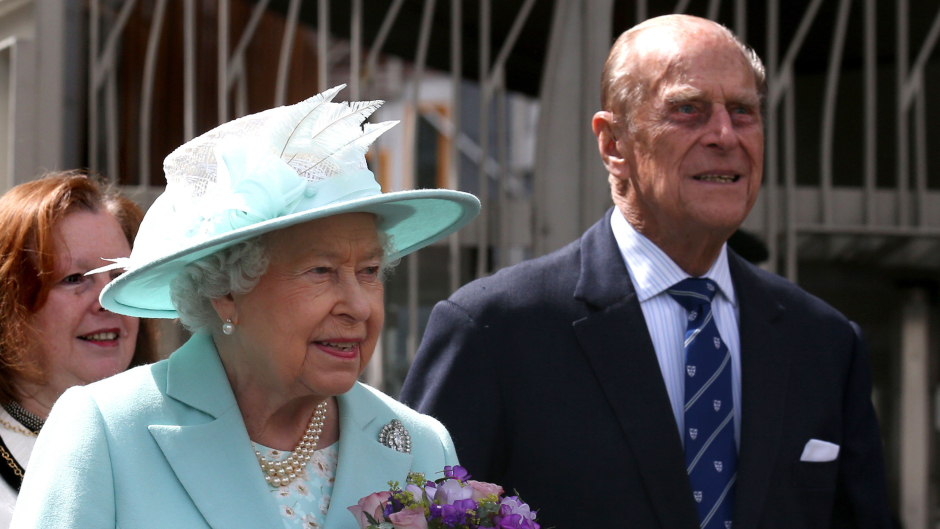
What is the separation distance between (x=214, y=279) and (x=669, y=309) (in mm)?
1013

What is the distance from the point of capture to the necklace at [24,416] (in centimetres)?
215

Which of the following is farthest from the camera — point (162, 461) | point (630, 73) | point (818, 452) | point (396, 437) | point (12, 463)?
point (630, 73)

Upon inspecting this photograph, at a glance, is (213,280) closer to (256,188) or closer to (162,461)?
(256,188)

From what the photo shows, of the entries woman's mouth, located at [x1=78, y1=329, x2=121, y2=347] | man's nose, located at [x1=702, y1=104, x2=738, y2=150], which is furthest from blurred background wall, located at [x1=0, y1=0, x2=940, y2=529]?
woman's mouth, located at [x1=78, y1=329, x2=121, y2=347]

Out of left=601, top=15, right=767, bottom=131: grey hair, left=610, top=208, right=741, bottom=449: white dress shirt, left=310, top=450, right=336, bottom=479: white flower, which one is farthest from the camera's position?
left=601, top=15, right=767, bottom=131: grey hair

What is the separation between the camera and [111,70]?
3.99 meters

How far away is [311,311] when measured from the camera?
5.10 feet

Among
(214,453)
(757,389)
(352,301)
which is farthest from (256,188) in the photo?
(757,389)

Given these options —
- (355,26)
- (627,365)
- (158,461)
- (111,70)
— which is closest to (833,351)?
(627,365)

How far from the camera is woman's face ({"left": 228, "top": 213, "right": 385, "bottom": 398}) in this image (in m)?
1.56

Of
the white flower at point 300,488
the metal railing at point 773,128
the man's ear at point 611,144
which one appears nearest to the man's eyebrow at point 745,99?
the man's ear at point 611,144

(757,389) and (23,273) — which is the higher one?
(23,273)

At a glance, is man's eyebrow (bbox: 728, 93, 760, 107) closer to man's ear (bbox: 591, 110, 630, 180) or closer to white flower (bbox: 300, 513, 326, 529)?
man's ear (bbox: 591, 110, 630, 180)

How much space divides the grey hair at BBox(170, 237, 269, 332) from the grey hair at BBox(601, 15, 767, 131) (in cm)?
102
